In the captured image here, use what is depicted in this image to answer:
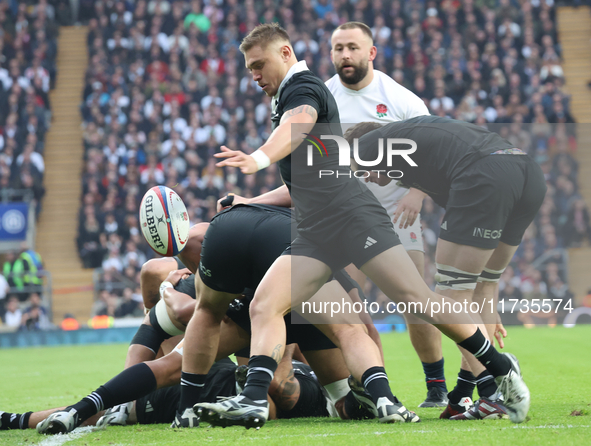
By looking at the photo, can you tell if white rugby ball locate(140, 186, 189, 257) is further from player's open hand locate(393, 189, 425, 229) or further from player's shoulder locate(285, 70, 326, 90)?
player's open hand locate(393, 189, 425, 229)

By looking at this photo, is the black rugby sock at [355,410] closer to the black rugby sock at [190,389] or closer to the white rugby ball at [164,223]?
the black rugby sock at [190,389]

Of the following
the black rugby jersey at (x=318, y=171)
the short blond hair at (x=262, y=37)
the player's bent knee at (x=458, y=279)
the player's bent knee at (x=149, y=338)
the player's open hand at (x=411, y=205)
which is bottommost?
the player's bent knee at (x=149, y=338)

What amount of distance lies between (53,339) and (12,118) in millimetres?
7268

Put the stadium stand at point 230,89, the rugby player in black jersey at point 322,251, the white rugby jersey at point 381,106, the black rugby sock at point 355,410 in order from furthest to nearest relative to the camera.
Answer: the stadium stand at point 230,89 → the white rugby jersey at point 381,106 → the black rugby sock at point 355,410 → the rugby player in black jersey at point 322,251

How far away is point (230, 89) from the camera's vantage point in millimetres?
18594

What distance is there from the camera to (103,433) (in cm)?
402

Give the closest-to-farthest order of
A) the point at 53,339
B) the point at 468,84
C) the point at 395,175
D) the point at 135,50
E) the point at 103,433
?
the point at 103,433 → the point at 395,175 → the point at 53,339 → the point at 468,84 → the point at 135,50

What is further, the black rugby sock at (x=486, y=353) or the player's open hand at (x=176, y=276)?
the player's open hand at (x=176, y=276)

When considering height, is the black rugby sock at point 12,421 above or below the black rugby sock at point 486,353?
below

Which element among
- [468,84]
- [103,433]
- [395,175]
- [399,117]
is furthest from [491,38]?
[103,433]

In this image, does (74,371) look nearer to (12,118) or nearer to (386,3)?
(12,118)

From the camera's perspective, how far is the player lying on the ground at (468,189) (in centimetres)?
415

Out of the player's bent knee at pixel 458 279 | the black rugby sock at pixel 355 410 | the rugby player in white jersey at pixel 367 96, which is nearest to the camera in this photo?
the black rugby sock at pixel 355 410

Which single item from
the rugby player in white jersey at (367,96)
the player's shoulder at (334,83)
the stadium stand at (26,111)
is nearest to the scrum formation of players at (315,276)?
the rugby player in white jersey at (367,96)
